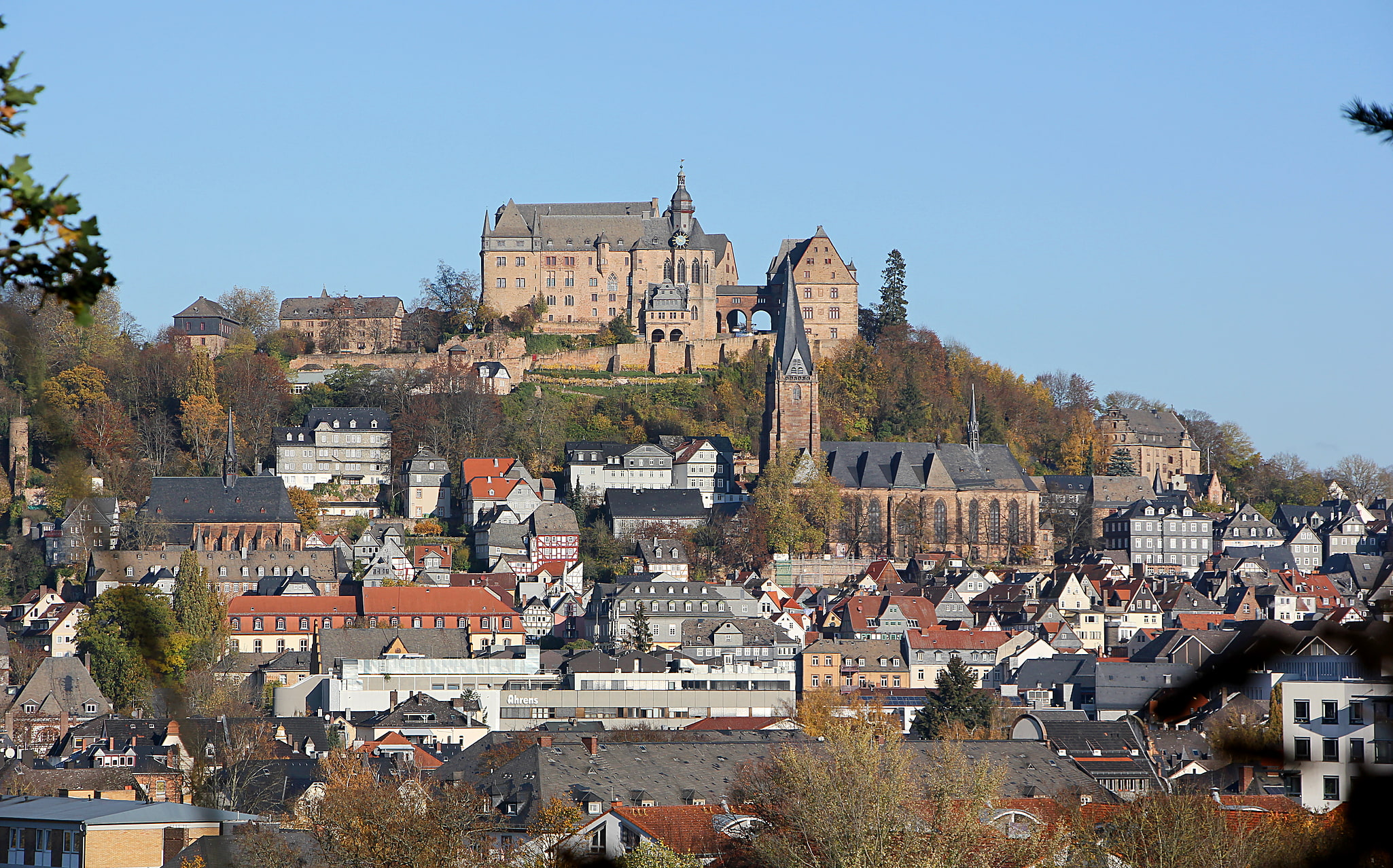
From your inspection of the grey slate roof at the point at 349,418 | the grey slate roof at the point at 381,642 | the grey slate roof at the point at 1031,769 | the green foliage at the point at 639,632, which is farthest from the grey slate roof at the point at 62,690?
the grey slate roof at the point at 349,418

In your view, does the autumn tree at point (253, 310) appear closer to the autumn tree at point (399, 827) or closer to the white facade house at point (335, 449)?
the white facade house at point (335, 449)

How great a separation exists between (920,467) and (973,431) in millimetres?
6914

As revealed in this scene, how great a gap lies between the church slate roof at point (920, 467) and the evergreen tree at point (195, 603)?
3447 centimetres

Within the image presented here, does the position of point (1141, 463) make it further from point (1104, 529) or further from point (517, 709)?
point (517, 709)

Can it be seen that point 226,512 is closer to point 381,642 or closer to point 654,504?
point 381,642

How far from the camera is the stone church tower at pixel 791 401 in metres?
94.6

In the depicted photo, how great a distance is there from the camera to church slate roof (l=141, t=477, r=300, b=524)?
86.2 m

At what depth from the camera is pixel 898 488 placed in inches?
3745

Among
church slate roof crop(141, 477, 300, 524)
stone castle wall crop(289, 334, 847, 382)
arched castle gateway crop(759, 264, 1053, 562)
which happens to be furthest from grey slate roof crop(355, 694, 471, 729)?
stone castle wall crop(289, 334, 847, 382)

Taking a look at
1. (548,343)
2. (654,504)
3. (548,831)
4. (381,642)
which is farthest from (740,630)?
(548,831)

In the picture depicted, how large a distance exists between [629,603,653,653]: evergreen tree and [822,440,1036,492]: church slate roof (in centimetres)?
2070

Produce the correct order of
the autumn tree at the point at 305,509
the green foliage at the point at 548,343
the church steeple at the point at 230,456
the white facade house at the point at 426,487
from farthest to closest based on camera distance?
1. the green foliage at the point at 548,343
2. the white facade house at the point at 426,487
3. the church steeple at the point at 230,456
4. the autumn tree at the point at 305,509

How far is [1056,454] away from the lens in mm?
111062

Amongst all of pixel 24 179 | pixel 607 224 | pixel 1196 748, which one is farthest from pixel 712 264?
pixel 24 179
